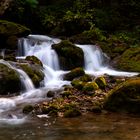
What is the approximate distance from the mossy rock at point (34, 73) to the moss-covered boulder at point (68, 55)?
9.68 feet

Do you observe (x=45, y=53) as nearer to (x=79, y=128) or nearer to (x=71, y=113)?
(x=71, y=113)

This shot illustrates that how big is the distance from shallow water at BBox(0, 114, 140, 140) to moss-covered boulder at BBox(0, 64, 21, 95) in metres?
3.92

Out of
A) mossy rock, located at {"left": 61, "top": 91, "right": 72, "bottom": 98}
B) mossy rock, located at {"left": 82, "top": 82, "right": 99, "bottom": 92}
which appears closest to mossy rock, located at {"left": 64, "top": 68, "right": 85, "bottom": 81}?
mossy rock, located at {"left": 82, "top": 82, "right": 99, "bottom": 92}

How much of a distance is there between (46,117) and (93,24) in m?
14.6

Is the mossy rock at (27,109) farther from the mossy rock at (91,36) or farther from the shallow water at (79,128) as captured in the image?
the mossy rock at (91,36)

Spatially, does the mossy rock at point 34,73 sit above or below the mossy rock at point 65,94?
above

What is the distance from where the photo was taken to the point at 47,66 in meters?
18.9

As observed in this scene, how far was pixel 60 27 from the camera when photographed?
80.3 ft

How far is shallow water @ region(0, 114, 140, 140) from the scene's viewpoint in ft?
27.7

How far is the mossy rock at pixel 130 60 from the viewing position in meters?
19.3

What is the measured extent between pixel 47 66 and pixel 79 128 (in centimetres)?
970

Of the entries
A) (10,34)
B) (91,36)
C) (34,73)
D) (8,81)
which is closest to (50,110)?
(8,81)

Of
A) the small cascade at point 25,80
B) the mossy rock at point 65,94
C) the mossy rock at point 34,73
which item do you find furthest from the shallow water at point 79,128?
the mossy rock at point 34,73

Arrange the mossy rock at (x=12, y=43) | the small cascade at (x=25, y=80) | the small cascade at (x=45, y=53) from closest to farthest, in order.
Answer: the small cascade at (x=25, y=80) → the small cascade at (x=45, y=53) → the mossy rock at (x=12, y=43)
